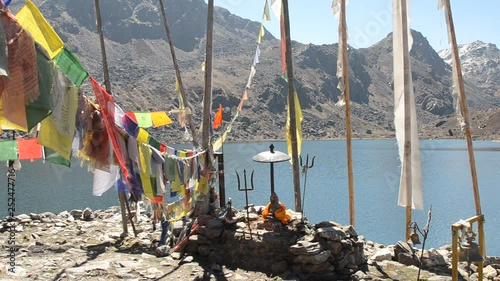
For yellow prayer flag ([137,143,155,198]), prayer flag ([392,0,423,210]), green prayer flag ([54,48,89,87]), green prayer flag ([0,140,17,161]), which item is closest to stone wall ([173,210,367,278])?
prayer flag ([392,0,423,210])

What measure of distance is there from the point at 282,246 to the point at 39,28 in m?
6.41

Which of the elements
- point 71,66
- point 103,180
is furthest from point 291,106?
point 71,66

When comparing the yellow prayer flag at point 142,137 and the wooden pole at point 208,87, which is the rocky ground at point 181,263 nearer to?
the wooden pole at point 208,87

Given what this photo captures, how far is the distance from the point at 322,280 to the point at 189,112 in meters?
6.94

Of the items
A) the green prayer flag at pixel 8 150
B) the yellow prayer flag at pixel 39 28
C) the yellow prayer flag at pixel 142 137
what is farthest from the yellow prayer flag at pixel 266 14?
the yellow prayer flag at pixel 39 28

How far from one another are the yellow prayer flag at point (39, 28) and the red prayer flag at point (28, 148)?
5.27 meters

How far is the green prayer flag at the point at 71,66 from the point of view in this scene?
15.3ft

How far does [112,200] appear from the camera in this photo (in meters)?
30.4

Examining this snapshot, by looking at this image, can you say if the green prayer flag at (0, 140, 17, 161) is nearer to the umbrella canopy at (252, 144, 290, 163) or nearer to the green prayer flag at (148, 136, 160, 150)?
the green prayer flag at (148, 136, 160, 150)

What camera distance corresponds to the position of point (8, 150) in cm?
926

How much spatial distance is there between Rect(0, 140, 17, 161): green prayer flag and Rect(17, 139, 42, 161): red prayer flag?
0.11m

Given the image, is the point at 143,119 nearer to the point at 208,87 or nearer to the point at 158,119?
the point at 158,119

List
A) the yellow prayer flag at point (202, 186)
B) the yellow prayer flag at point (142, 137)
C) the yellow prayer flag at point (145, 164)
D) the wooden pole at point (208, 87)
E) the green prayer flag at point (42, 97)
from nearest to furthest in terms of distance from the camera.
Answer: the green prayer flag at point (42, 97), the yellow prayer flag at point (145, 164), the yellow prayer flag at point (142, 137), the yellow prayer flag at point (202, 186), the wooden pole at point (208, 87)

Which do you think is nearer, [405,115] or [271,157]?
[405,115]
